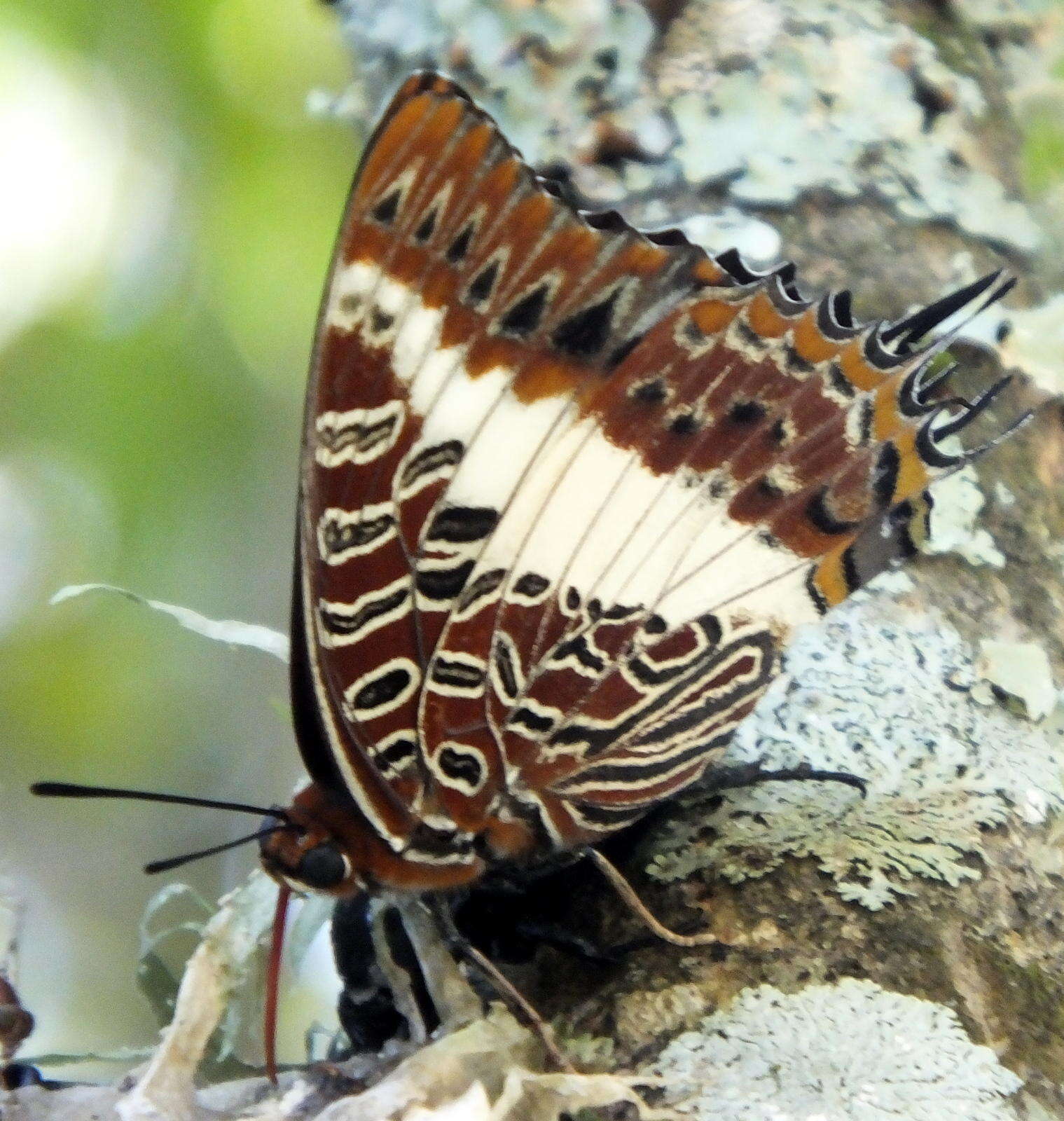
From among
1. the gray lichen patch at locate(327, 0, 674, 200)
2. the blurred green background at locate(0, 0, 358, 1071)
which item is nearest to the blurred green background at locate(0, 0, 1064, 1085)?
the blurred green background at locate(0, 0, 358, 1071)

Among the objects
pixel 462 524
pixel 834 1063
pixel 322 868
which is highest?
pixel 462 524

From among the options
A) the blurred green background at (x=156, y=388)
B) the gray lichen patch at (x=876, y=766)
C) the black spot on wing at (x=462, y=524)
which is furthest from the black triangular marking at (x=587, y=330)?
the blurred green background at (x=156, y=388)

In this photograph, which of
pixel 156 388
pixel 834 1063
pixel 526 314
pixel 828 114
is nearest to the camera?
pixel 834 1063

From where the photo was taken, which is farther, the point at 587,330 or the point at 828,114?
the point at 828,114

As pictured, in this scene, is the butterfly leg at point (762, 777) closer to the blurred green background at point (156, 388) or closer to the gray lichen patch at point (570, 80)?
the gray lichen patch at point (570, 80)

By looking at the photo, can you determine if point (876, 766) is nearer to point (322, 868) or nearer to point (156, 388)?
point (322, 868)

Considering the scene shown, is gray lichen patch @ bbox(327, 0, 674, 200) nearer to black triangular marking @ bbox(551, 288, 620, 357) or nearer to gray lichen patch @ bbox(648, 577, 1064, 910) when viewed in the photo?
black triangular marking @ bbox(551, 288, 620, 357)

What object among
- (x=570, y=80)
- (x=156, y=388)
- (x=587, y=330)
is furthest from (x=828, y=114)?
(x=156, y=388)

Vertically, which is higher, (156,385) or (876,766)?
(156,385)
